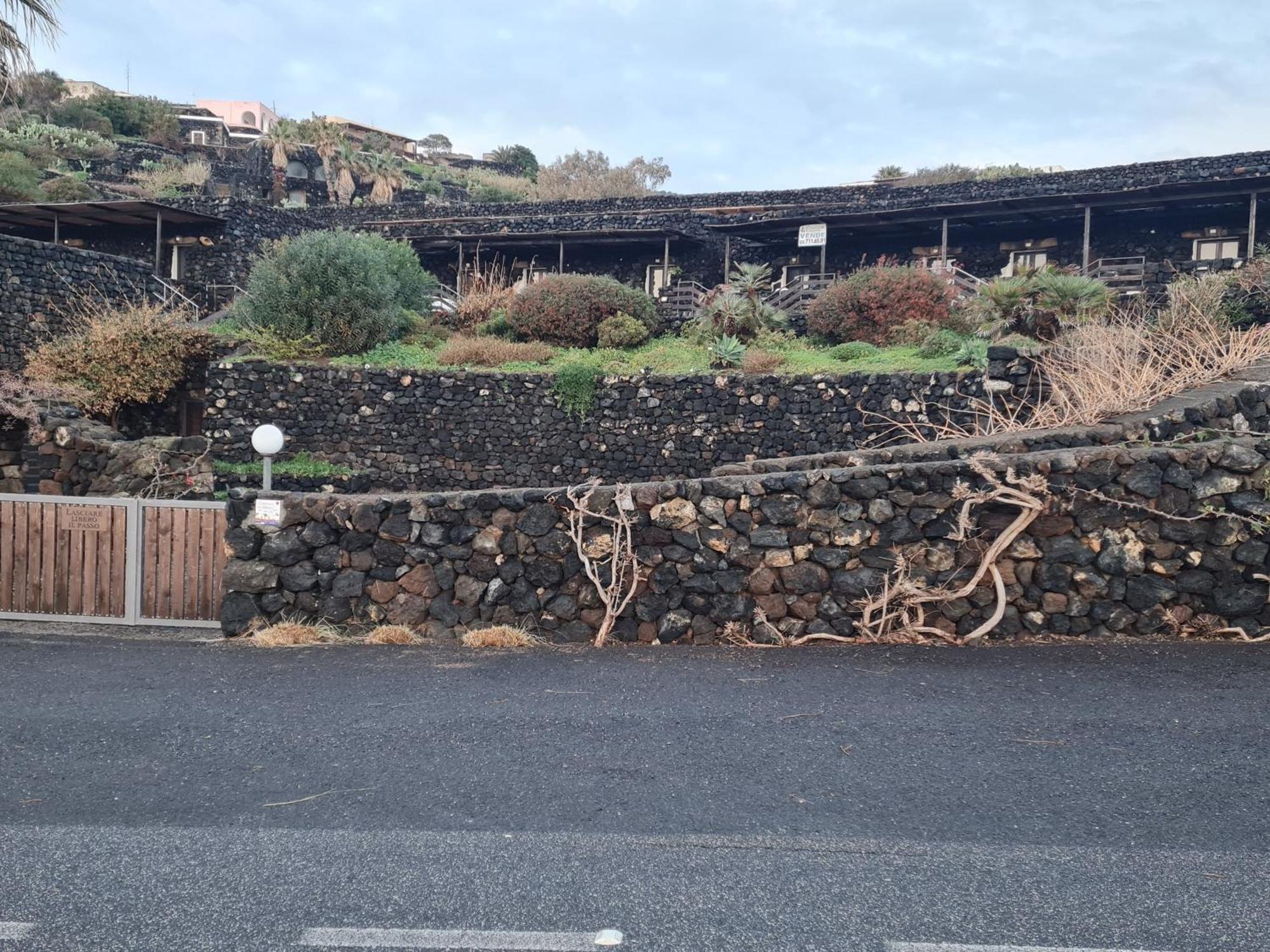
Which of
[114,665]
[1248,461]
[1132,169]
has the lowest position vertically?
[114,665]

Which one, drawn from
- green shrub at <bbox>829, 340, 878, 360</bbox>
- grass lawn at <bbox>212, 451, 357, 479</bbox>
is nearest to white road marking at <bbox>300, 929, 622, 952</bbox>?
grass lawn at <bbox>212, 451, 357, 479</bbox>

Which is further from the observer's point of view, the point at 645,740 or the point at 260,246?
the point at 260,246

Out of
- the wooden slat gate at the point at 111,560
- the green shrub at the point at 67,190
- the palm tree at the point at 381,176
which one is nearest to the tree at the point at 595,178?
the palm tree at the point at 381,176

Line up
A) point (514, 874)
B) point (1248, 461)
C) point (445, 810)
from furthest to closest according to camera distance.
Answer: point (1248, 461) < point (445, 810) < point (514, 874)

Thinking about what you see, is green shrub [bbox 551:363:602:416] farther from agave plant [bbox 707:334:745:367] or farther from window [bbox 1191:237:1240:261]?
window [bbox 1191:237:1240:261]

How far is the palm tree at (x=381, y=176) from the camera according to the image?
4462 centimetres

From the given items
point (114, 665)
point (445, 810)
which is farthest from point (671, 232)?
point (445, 810)

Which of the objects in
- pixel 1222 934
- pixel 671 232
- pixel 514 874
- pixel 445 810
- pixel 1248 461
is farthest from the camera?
pixel 671 232

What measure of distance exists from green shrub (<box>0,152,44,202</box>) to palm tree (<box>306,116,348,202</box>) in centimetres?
1167

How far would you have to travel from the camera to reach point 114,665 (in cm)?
761

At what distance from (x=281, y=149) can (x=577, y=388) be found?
31.9 metres

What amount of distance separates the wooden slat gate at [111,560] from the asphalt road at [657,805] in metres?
2.47

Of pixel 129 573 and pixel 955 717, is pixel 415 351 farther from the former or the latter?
pixel 955 717

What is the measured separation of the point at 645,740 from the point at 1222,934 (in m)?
2.90
